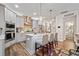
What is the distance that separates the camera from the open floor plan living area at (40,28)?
2749 mm

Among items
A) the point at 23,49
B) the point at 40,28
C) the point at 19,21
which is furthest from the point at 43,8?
the point at 23,49

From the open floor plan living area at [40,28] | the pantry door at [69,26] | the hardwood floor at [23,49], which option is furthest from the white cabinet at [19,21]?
the pantry door at [69,26]

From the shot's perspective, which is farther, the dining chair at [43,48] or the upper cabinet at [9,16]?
the dining chair at [43,48]

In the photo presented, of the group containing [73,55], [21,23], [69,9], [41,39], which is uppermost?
[69,9]

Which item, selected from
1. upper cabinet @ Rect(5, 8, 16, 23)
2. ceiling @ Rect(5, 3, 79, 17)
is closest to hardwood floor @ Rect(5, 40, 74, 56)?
upper cabinet @ Rect(5, 8, 16, 23)

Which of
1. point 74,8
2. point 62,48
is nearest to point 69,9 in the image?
point 74,8

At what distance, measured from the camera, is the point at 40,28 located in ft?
9.27

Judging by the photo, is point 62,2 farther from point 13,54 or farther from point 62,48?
point 13,54

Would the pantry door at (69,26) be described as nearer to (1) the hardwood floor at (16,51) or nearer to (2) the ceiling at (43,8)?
(2) the ceiling at (43,8)

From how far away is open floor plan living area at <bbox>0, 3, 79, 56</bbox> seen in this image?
9.02 feet

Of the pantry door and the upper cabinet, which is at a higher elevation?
the upper cabinet

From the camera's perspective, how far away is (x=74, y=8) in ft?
9.05

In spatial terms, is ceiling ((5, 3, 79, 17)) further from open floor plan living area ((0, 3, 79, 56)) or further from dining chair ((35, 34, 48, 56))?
dining chair ((35, 34, 48, 56))

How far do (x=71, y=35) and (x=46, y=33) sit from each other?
52 cm
